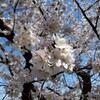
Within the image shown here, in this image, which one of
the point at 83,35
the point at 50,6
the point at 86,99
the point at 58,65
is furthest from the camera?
the point at 83,35

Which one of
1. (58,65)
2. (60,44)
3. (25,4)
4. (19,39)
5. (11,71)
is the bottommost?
(58,65)

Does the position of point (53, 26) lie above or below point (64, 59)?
above

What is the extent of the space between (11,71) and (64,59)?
14.2 feet

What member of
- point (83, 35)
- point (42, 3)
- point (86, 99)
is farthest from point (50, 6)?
point (83, 35)

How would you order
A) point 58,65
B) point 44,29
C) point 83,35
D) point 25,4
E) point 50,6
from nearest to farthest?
point 58,65, point 44,29, point 25,4, point 50,6, point 83,35

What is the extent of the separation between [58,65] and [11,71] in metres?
4.38

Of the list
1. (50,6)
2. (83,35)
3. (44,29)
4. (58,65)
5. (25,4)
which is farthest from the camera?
(83,35)

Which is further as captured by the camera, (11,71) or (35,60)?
(11,71)

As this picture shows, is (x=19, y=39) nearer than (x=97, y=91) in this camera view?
Yes

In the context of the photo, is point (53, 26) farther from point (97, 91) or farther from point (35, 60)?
point (97, 91)

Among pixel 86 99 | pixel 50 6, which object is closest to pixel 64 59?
pixel 50 6

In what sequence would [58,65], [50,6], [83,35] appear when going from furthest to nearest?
[83,35] → [50,6] → [58,65]

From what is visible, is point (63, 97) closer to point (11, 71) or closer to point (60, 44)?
point (11, 71)

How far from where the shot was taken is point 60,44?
241cm
